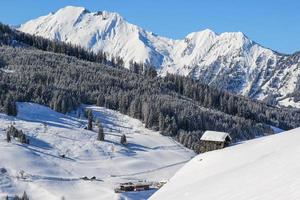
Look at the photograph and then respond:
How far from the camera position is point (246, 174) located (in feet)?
106

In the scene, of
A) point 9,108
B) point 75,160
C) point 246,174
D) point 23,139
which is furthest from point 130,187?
point 246,174

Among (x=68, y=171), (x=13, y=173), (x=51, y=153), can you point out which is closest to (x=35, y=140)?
(x=51, y=153)

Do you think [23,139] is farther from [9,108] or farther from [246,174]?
[246,174]

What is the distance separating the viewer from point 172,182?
43312 millimetres

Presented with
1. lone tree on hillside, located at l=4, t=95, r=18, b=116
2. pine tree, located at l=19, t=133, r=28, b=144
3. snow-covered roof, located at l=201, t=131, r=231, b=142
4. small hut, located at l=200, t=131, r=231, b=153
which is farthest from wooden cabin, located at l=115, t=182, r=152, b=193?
lone tree on hillside, located at l=4, t=95, r=18, b=116

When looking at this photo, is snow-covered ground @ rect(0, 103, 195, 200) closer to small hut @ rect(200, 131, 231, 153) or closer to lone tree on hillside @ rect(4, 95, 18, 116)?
lone tree on hillside @ rect(4, 95, 18, 116)

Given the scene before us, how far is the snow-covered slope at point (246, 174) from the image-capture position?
88.9 feet

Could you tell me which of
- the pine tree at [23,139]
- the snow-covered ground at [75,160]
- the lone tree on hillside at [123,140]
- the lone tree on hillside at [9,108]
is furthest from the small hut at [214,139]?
the lone tree on hillside at [9,108]

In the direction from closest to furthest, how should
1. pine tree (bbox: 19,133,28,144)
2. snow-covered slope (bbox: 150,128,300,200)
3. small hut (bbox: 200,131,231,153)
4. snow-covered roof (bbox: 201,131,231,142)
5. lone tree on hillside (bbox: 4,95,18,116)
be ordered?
snow-covered slope (bbox: 150,128,300,200)
snow-covered roof (bbox: 201,131,231,142)
small hut (bbox: 200,131,231,153)
pine tree (bbox: 19,133,28,144)
lone tree on hillside (bbox: 4,95,18,116)

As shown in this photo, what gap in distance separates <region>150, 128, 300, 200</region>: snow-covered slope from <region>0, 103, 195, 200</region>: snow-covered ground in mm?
82530

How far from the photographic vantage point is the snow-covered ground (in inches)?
5202

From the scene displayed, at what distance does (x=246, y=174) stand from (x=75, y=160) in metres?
135

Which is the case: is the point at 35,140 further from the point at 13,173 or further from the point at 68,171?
the point at 13,173

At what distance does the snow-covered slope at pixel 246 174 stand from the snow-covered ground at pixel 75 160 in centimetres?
8253
